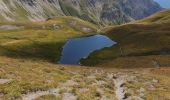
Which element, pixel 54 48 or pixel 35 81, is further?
pixel 54 48

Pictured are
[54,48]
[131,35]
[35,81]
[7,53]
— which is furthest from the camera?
[131,35]

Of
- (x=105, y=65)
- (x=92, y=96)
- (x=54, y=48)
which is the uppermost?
(x=54, y=48)

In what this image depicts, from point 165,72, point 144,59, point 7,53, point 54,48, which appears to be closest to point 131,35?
point 54,48

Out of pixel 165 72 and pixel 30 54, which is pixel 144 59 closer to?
pixel 165 72

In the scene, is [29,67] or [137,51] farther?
[137,51]

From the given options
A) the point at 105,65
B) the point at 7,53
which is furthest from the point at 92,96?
the point at 7,53

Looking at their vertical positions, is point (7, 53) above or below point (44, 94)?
above

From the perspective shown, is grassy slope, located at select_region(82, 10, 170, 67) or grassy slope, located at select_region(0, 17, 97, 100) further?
grassy slope, located at select_region(82, 10, 170, 67)

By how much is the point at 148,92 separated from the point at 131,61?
6414cm

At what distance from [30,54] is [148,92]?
83.8m

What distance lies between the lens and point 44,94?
130ft

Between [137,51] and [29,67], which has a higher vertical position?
[137,51]

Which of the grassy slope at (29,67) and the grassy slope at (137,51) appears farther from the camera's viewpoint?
the grassy slope at (137,51)

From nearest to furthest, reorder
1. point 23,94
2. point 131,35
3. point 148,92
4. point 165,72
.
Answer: point 23,94, point 148,92, point 165,72, point 131,35
